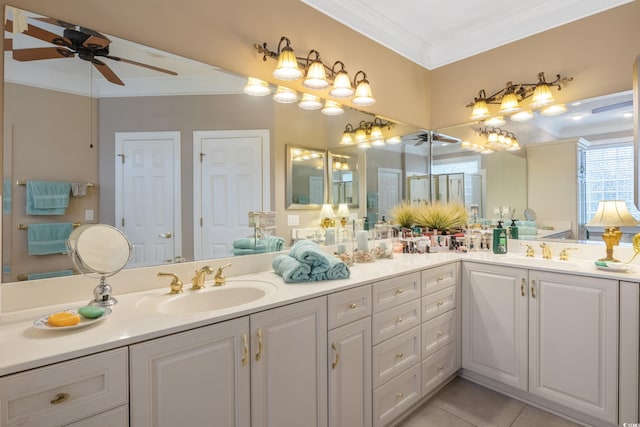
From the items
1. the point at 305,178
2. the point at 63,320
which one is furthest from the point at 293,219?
the point at 63,320

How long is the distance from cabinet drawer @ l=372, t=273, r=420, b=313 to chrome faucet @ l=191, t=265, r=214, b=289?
2.85 ft

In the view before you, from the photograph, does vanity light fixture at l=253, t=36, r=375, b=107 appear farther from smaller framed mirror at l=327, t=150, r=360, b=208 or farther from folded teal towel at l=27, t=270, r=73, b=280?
folded teal towel at l=27, t=270, r=73, b=280

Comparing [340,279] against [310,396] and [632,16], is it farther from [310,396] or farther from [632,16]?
[632,16]

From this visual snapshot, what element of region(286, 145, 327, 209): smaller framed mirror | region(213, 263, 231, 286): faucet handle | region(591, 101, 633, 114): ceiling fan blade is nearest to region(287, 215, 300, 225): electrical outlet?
region(286, 145, 327, 209): smaller framed mirror

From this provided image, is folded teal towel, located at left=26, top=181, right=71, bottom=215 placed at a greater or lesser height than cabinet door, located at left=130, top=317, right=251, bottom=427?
greater

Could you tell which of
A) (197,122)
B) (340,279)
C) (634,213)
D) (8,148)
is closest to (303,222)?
(340,279)

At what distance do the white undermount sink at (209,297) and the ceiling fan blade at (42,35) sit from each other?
1.11m

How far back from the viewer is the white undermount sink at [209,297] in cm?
137

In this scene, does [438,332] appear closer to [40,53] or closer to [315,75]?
[315,75]

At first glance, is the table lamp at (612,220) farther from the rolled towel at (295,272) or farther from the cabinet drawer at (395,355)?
the rolled towel at (295,272)

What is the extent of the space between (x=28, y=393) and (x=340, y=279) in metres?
1.24

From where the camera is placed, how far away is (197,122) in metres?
1.71

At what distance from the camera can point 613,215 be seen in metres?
1.91

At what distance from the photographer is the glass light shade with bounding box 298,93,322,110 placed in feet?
7.02
